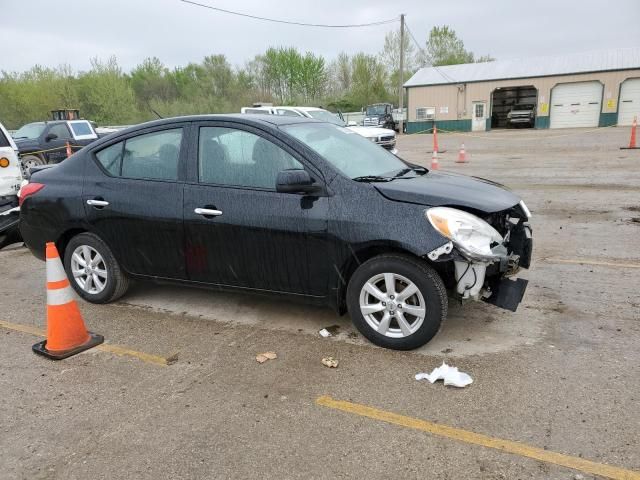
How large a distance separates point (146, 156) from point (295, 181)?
1.62 metres

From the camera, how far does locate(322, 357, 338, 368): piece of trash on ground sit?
3.67 m

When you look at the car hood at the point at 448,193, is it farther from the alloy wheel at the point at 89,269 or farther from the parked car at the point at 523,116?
the parked car at the point at 523,116

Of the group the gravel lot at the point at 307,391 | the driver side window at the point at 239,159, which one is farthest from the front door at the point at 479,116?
the driver side window at the point at 239,159

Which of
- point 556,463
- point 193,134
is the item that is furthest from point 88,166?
point 556,463

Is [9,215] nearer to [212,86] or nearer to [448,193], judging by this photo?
[448,193]

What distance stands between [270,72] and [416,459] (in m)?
64.9

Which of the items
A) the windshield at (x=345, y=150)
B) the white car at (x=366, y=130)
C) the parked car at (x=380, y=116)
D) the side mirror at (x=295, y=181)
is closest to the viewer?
the side mirror at (x=295, y=181)

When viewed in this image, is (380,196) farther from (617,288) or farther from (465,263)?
(617,288)

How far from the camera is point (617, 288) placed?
484 cm

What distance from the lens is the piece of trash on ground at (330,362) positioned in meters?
3.67

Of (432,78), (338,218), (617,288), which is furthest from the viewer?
(432,78)

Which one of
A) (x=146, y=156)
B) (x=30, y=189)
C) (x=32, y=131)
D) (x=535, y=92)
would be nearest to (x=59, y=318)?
(x=146, y=156)

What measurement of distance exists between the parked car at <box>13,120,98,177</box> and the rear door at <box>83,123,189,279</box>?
45.4ft

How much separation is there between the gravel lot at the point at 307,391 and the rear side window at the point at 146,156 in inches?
50.2
